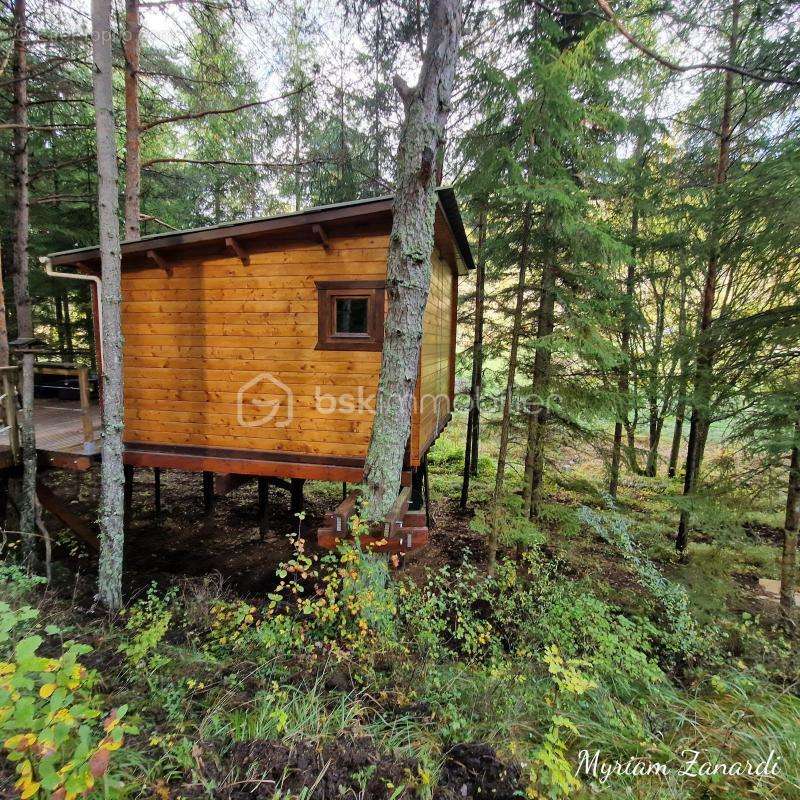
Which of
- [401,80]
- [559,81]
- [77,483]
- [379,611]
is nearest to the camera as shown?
→ [379,611]

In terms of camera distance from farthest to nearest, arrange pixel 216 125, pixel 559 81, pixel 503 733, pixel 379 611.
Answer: pixel 216 125 < pixel 559 81 < pixel 379 611 < pixel 503 733

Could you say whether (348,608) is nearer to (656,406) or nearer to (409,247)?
(409,247)

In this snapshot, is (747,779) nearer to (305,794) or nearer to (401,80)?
(305,794)

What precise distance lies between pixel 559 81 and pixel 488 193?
55.6 inches

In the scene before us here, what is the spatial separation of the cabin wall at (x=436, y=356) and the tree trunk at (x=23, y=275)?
542cm

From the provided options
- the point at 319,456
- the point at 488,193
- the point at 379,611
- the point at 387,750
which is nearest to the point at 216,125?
the point at 488,193

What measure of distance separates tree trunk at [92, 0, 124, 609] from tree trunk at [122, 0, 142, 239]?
163 inches

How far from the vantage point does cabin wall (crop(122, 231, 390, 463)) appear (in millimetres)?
5375

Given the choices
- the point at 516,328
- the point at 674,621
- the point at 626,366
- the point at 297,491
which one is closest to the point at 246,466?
the point at 297,491

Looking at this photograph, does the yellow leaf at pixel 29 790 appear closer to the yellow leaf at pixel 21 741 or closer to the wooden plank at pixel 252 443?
the yellow leaf at pixel 21 741

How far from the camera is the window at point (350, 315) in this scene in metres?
5.21

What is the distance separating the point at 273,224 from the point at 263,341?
61.7 inches

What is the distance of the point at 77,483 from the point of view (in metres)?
10.4

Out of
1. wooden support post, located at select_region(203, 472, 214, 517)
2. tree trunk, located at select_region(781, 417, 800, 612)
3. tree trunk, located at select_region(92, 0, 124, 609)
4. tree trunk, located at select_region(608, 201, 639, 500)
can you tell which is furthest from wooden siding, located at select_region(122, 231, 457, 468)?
tree trunk, located at select_region(781, 417, 800, 612)
